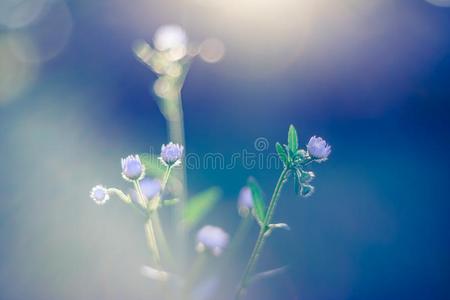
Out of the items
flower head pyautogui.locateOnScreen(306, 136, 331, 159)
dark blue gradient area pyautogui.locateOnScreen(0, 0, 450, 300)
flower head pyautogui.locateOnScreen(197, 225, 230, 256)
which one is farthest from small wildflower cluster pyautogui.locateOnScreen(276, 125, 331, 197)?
dark blue gradient area pyautogui.locateOnScreen(0, 0, 450, 300)

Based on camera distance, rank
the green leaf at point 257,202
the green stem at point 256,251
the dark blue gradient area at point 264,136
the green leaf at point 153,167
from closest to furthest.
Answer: the green stem at point 256,251 < the green leaf at point 257,202 < the green leaf at point 153,167 < the dark blue gradient area at point 264,136

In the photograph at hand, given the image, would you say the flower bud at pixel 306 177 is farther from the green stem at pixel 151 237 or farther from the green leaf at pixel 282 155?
the green stem at pixel 151 237

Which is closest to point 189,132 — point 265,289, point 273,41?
point 273,41

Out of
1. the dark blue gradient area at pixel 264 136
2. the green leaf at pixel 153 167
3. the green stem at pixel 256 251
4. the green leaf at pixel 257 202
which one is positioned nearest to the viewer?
the green stem at pixel 256 251

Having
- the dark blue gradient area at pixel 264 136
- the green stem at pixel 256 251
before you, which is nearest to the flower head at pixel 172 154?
the green stem at pixel 256 251

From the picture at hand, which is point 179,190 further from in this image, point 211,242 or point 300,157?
point 300,157

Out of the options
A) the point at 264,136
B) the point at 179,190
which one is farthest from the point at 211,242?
the point at 264,136

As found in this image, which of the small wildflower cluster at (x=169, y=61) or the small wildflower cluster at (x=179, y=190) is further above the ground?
the small wildflower cluster at (x=169, y=61)
